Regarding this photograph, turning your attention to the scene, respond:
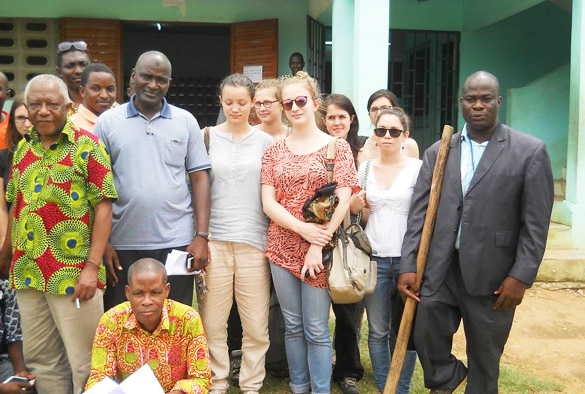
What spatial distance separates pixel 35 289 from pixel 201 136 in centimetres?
119

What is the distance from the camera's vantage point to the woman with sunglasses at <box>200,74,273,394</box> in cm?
359

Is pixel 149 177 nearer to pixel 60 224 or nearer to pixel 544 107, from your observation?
pixel 60 224

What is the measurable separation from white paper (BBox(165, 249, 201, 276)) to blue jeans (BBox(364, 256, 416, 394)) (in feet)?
3.67

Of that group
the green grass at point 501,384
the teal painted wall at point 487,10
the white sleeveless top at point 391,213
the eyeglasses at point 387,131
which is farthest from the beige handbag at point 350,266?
the teal painted wall at point 487,10

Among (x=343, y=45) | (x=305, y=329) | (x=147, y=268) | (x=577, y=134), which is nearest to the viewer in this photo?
(x=147, y=268)

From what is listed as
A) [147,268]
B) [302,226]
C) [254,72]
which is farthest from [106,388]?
[254,72]

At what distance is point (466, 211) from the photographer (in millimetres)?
3223

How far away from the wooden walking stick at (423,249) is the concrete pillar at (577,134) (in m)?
4.18

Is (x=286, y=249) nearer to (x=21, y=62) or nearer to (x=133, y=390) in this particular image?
(x=133, y=390)

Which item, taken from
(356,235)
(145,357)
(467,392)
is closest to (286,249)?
(356,235)

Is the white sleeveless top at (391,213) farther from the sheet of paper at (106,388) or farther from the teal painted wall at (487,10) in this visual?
the teal painted wall at (487,10)

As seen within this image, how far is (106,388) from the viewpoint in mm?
2793

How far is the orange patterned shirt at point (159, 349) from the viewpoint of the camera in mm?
2955

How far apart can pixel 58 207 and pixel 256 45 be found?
21.5ft
